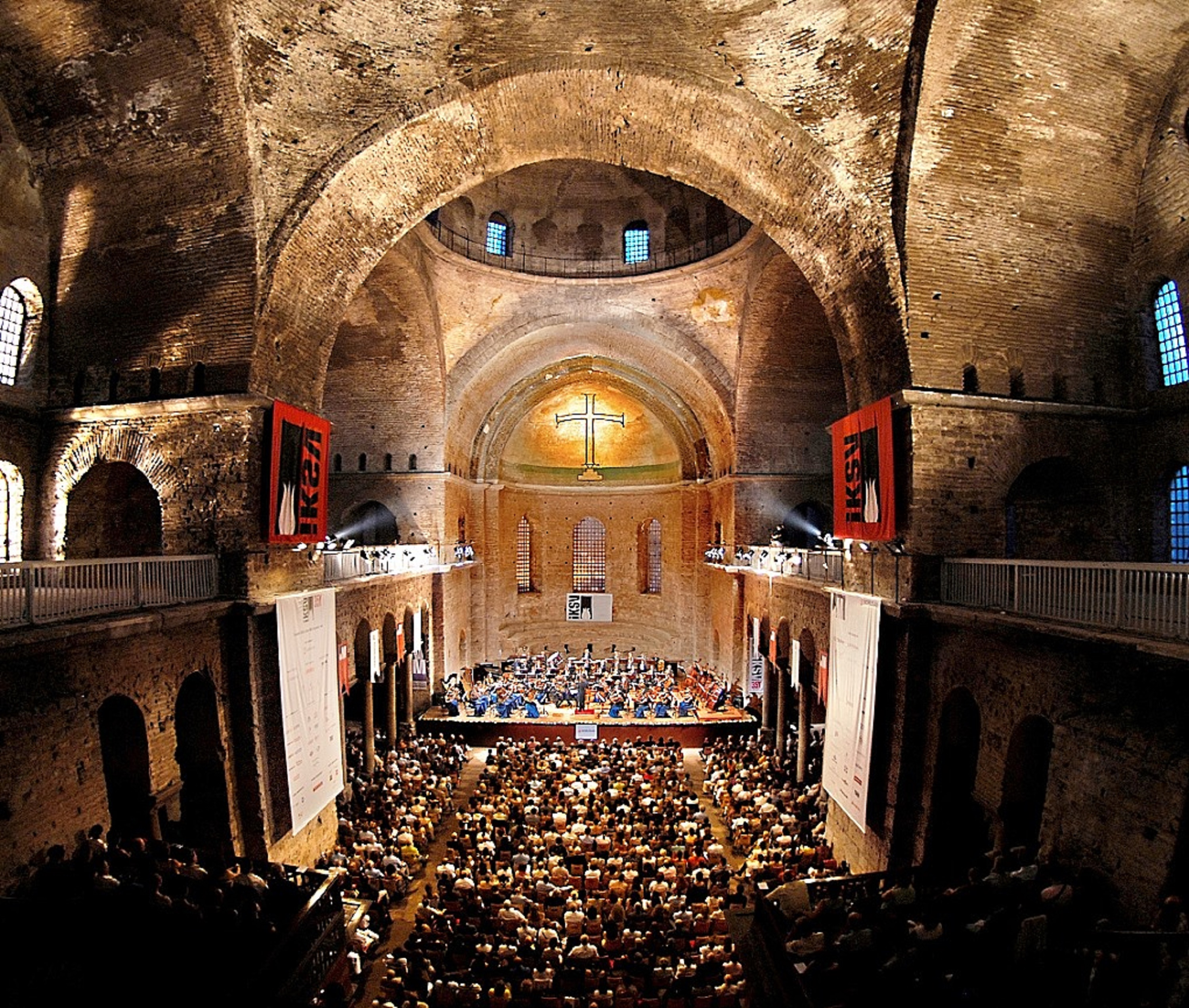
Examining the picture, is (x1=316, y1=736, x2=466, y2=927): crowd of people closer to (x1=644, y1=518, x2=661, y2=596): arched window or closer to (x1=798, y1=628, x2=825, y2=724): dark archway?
(x1=798, y1=628, x2=825, y2=724): dark archway

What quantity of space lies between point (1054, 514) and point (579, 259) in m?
17.8

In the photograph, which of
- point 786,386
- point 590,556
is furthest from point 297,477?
point 590,556

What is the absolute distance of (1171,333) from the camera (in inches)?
481

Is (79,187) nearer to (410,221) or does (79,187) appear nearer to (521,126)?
(410,221)

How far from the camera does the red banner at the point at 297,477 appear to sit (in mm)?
12664

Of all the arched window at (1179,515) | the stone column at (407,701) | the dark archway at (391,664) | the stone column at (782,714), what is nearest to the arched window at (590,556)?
the stone column at (407,701)

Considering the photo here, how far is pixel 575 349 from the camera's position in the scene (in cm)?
2800

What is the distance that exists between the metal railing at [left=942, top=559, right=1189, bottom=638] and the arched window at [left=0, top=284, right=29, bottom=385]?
1692 cm

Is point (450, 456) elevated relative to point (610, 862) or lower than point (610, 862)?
elevated

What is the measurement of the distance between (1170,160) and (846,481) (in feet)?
23.7

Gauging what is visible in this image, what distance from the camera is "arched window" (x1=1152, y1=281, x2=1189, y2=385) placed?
12.0 metres

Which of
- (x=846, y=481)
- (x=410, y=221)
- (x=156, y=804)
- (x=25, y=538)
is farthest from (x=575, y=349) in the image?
(x=156, y=804)

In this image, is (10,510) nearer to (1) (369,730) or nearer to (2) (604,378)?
(1) (369,730)

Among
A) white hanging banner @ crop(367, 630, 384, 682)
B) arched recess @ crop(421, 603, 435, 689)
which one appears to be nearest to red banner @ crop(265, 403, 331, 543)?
white hanging banner @ crop(367, 630, 384, 682)
